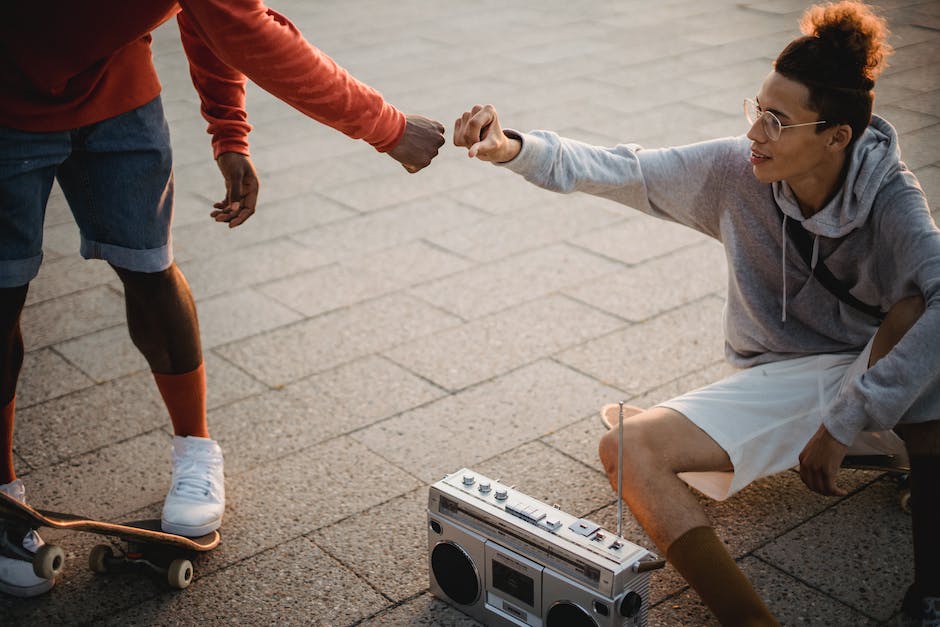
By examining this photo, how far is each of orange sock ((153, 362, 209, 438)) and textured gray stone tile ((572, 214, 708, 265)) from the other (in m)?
2.09

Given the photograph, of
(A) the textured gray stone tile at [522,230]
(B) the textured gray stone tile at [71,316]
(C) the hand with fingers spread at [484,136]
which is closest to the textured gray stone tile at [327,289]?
(A) the textured gray stone tile at [522,230]

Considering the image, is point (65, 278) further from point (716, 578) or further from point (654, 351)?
point (716, 578)

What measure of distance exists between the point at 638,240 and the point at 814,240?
1.97 m

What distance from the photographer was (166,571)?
2.55 meters

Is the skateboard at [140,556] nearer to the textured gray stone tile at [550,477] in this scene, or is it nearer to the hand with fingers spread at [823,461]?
the textured gray stone tile at [550,477]

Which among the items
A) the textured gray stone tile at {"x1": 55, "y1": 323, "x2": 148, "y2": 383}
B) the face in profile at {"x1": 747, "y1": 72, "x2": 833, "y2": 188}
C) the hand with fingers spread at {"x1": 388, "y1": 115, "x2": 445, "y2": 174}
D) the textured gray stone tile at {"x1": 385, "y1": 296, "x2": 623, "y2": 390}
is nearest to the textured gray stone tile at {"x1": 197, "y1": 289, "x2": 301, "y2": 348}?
the textured gray stone tile at {"x1": 55, "y1": 323, "x2": 148, "y2": 383}

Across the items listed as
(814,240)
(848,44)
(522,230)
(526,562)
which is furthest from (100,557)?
(522,230)

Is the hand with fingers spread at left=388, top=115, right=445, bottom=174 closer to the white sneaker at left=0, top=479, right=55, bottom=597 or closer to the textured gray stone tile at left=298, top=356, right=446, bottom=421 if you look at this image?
the textured gray stone tile at left=298, top=356, right=446, bottom=421

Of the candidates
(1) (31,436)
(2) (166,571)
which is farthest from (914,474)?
(1) (31,436)

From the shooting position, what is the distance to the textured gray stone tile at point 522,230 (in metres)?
4.51

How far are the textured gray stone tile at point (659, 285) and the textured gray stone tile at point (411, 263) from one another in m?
0.56

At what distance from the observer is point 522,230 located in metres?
4.67

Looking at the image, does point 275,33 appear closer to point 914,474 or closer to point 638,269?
point 914,474

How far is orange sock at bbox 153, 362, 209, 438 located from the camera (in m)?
2.77
